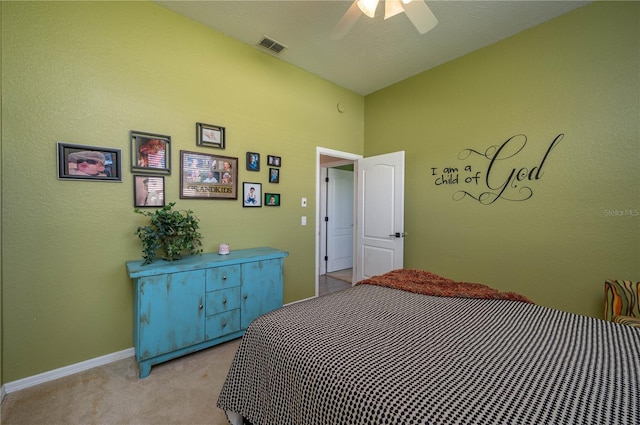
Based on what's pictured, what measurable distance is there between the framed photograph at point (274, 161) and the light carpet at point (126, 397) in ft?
6.52

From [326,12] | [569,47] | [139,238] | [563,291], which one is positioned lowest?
[563,291]

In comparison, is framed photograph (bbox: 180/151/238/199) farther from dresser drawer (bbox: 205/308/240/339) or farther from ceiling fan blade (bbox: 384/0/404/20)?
ceiling fan blade (bbox: 384/0/404/20)

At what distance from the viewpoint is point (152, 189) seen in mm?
2170

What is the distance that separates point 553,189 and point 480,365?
2.17m

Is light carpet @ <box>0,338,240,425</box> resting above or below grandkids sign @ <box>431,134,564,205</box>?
below

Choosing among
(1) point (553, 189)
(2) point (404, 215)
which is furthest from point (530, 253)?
(2) point (404, 215)

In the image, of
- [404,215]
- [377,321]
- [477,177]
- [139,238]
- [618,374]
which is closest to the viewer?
[618,374]

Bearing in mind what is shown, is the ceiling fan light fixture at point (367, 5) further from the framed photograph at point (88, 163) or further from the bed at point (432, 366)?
the framed photograph at point (88, 163)

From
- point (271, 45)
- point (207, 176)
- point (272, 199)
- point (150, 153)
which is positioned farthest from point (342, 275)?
point (271, 45)

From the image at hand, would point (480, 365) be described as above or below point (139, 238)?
below

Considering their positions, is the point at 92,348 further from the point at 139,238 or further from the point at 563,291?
the point at 563,291

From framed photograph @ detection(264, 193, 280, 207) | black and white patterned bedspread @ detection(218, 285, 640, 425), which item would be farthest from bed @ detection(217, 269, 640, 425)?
framed photograph @ detection(264, 193, 280, 207)

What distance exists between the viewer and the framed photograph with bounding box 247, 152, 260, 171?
2.73 meters

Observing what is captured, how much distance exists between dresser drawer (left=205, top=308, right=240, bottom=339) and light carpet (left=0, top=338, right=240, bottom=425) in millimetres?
222
